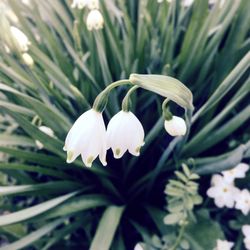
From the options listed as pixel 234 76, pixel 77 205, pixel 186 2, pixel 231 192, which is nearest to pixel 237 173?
pixel 231 192

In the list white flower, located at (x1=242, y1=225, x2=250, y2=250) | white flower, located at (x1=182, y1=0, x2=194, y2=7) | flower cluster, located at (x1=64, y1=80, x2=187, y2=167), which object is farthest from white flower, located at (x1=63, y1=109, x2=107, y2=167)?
white flower, located at (x1=182, y1=0, x2=194, y2=7)

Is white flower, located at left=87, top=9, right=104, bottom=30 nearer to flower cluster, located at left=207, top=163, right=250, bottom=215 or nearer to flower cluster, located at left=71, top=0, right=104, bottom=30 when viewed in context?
flower cluster, located at left=71, top=0, right=104, bottom=30

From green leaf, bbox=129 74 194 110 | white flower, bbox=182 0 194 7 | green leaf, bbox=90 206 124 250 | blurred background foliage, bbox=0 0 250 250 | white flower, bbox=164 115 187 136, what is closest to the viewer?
green leaf, bbox=129 74 194 110

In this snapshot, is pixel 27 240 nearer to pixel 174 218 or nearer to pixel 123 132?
pixel 174 218

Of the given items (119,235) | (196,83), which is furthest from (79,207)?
(196,83)

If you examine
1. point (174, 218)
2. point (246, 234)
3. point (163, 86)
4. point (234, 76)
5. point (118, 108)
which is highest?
point (163, 86)

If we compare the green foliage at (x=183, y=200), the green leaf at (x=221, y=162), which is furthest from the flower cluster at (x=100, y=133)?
the green leaf at (x=221, y=162)
